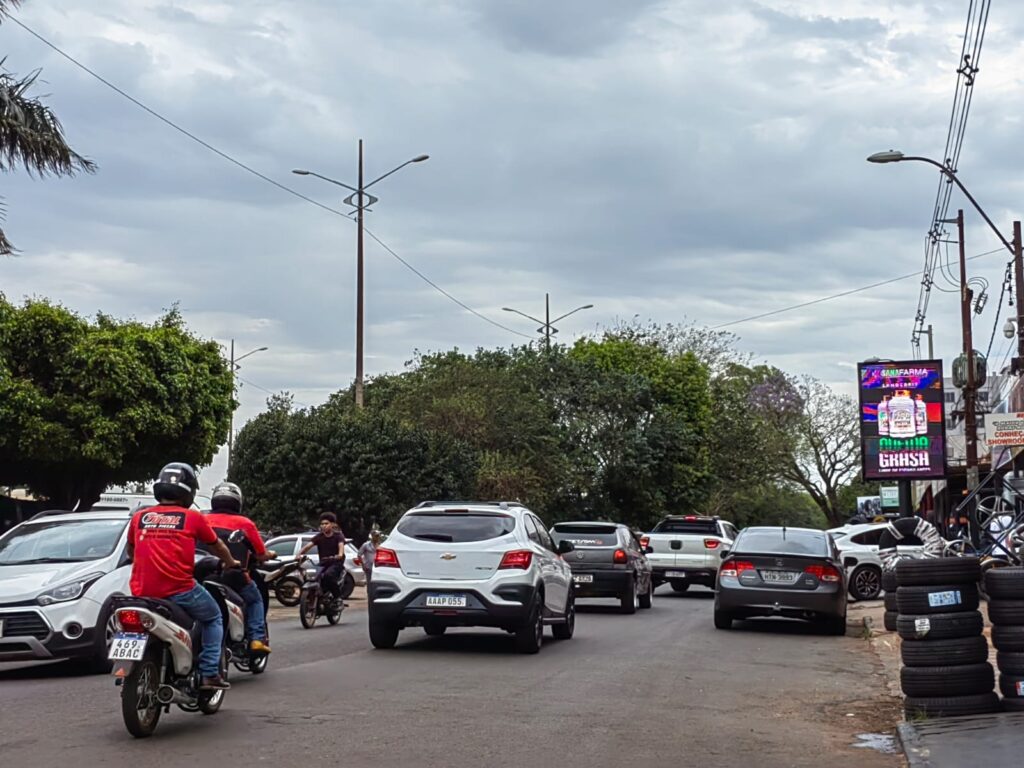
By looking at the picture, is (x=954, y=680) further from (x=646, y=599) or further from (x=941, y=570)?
(x=646, y=599)

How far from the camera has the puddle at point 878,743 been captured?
30.6ft

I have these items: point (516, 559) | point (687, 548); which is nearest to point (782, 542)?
point (516, 559)

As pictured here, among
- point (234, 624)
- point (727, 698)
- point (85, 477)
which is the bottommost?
point (727, 698)

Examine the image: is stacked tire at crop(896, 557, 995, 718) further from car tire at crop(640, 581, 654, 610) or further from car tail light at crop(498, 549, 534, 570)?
car tire at crop(640, 581, 654, 610)

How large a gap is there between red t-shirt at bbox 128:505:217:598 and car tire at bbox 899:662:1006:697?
5394mm

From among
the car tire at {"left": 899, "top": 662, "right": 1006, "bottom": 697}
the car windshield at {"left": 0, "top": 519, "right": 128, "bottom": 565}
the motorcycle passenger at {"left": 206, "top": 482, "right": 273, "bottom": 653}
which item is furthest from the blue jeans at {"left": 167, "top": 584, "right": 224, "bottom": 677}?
the car tire at {"left": 899, "top": 662, "right": 1006, "bottom": 697}

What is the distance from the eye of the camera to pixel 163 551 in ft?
30.1

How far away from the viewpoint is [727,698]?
11.9m

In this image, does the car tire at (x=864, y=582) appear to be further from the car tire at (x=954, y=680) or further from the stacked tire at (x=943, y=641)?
the car tire at (x=954, y=680)

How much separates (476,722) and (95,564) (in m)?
5.19

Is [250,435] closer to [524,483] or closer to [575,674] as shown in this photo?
[524,483]

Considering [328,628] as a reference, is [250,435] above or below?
above

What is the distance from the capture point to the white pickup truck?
29.8m

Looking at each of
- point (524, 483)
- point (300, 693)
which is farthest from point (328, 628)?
point (524, 483)
